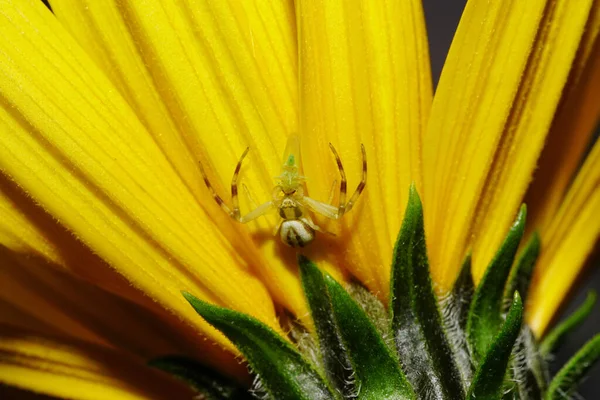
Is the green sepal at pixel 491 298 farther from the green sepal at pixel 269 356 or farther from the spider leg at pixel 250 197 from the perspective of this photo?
the spider leg at pixel 250 197

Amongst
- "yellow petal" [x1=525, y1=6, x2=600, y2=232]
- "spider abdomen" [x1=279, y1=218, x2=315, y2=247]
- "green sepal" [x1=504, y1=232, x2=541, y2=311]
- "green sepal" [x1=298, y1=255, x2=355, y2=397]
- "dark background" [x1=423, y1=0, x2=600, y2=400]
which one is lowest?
"green sepal" [x1=298, y1=255, x2=355, y2=397]

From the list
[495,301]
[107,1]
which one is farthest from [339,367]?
[107,1]

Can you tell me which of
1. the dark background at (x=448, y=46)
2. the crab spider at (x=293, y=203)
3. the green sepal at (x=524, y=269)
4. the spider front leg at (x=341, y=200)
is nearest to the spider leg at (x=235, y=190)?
the crab spider at (x=293, y=203)

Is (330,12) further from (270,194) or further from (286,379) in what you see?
(286,379)

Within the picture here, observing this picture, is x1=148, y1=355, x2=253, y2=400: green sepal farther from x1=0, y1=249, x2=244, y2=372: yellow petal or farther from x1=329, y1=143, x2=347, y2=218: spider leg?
x1=329, y1=143, x2=347, y2=218: spider leg

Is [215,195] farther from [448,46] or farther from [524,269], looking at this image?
[448,46]

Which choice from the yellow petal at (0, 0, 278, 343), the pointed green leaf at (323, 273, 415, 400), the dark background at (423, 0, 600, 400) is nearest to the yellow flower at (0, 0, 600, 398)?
the yellow petal at (0, 0, 278, 343)
